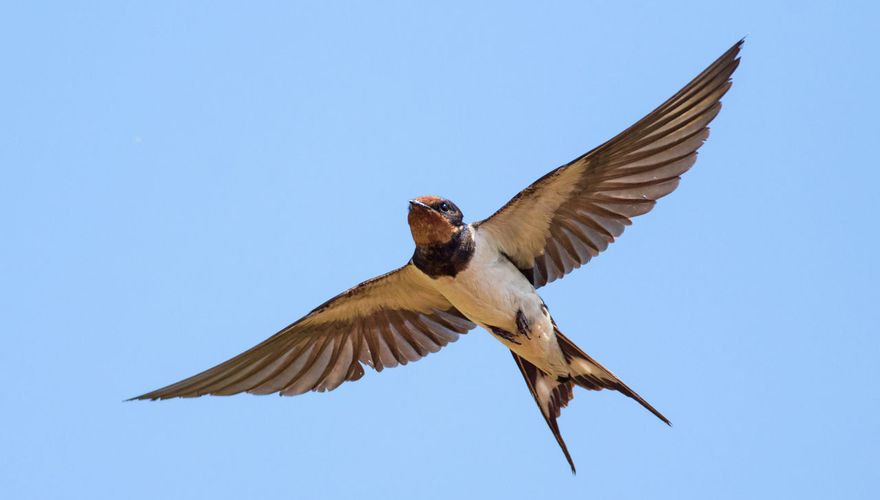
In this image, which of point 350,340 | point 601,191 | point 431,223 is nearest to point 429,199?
point 431,223

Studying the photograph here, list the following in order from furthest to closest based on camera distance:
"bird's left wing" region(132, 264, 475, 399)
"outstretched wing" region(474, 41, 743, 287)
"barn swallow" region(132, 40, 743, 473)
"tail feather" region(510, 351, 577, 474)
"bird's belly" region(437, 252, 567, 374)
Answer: "bird's left wing" region(132, 264, 475, 399) → "tail feather" region(510, 351, 577, 474) → "bird's belly" region(437, 252, 567, 374) → "barn swallow" region(132, 40, 743, 473) → "outstretched wing" region(474, 41, 743, 287)

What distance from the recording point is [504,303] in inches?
280

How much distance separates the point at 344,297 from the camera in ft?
25.2

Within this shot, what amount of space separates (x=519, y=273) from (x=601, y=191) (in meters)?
0.63

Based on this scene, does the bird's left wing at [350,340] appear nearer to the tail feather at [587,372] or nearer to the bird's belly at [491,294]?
the bird's belly at [491,294]

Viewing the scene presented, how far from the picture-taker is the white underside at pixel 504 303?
7.11 m

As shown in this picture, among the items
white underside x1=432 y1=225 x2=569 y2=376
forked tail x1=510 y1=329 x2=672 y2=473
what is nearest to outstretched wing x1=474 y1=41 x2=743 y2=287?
white underside x1=432 y1=225 x2=569 y2=376

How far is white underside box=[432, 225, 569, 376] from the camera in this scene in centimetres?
711

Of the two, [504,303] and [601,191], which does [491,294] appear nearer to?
[504,303]

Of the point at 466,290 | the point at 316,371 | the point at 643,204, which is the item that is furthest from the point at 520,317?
the point at 316,371

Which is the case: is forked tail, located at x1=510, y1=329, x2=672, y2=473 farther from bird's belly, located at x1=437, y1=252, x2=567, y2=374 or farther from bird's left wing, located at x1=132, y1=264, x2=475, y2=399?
bird's left wing, located at x1=132, y1=264, x2=475, y2=399

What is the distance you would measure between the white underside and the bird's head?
8.2 inches

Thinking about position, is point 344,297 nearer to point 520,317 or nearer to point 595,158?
point 520,317

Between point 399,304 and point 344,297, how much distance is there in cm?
35
